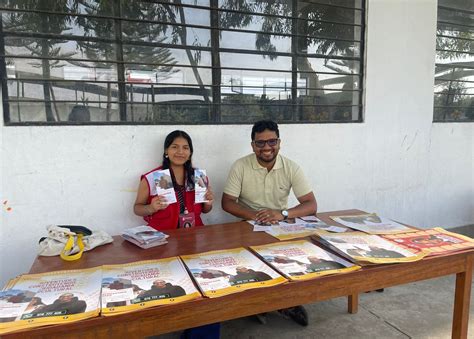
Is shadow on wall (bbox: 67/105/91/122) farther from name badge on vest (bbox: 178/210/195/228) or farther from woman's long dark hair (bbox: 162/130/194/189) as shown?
name badge on vest (bbox: 178/210/195/228)

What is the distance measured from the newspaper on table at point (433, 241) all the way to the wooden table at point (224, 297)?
4 centimetres

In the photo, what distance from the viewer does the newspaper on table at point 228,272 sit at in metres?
1.33

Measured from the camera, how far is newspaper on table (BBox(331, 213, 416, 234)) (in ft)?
6.73

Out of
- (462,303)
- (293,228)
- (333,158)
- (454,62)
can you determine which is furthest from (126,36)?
(454,62)

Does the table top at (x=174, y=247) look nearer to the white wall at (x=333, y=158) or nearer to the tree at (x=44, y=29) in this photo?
the white wall at (x=333, y=158)

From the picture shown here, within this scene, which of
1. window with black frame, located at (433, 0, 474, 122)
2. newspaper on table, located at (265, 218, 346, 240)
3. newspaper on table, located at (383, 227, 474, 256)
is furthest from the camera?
window with black frame, located at (433, 0, 474, 122)

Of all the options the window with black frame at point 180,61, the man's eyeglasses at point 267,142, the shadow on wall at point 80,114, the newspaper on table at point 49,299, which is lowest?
the newspaper on table at point 49,299

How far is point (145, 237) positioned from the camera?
6.11ft

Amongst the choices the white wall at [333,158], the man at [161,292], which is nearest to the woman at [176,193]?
the white wall at [333,158]

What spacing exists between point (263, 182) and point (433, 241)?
1.29 m

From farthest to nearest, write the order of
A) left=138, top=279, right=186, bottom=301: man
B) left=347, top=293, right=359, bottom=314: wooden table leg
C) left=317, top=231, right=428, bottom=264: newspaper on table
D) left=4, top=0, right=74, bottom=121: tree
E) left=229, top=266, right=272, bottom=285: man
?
left=347, top=293, right=359, bottom=314: wooden table leg, left=4, top=0, right=74, bottom=121: tree, left=317, top=231, right=428, bottom=264: newspaper on table, left=229, top=266, right=272, bottom=285: man, left=138, top=279, right=186, bottom=301: man

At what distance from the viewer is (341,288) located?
1521 mm

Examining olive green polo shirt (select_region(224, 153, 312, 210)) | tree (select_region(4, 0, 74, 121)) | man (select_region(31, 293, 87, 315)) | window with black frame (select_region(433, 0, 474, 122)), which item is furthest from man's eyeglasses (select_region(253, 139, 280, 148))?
window with black frame (select_region(433, 0, 474, 122))

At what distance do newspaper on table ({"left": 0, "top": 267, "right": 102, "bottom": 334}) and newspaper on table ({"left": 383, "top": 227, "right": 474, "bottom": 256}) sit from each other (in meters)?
1.51
